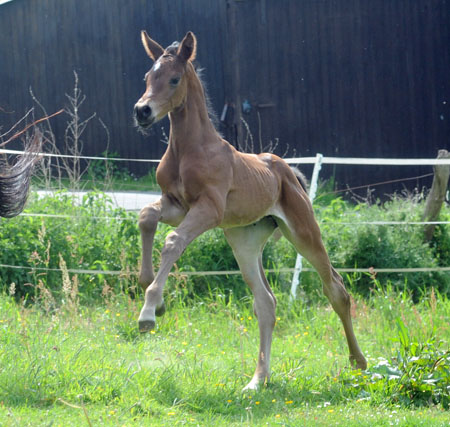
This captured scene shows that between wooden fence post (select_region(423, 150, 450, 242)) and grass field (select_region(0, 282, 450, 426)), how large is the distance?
4.31ft

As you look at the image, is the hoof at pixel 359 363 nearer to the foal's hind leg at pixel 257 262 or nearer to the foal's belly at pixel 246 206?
the foal's hind leg at pixel 257 262

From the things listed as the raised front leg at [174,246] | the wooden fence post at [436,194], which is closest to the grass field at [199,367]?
the raised front leg at [174,246]

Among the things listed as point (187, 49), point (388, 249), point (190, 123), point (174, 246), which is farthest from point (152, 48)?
point (388, 249)

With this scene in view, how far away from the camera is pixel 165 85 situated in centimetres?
497

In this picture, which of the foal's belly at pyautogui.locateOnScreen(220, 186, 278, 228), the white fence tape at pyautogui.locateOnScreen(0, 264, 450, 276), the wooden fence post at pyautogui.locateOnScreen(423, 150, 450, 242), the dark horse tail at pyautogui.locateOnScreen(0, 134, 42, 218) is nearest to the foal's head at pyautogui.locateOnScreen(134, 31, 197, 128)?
the foal's belly at pyautogui.locateOnScreen(220, 186, 278, 228)

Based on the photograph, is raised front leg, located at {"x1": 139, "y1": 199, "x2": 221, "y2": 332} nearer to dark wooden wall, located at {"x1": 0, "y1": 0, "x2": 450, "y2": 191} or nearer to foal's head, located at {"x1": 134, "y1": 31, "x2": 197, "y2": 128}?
foal's head, located at {"x1": 134, "y1": 31, "x2": 197, "y2": 128}

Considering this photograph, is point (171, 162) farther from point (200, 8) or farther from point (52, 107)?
point (52, 107)

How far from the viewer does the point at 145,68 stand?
53.1 feet

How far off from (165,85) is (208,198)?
750 mm

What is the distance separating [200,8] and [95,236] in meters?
8.26

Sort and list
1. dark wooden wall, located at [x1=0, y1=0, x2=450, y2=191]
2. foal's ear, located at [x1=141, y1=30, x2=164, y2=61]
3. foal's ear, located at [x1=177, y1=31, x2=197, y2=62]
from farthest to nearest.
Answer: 1. dark wooden wall, located at [x1=0, y1=0, x2=450, y2=191]
2. foal's ear, located at [x1=141, y1=30, x2=164, y2=61]
3. foal's ear, located at [x1=177, y1=31, x2=197, y2=62]

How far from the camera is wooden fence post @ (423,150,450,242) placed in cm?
835

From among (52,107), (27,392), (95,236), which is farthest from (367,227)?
(52,107)

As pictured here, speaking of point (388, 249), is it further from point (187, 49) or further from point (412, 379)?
point (187, 49)
